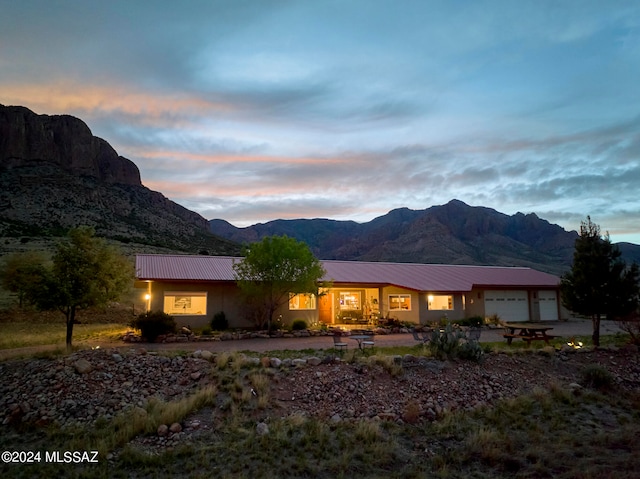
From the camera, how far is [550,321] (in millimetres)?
31641

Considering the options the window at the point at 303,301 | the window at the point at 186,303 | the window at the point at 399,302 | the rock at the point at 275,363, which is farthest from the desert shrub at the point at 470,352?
the window at the point at 399,302

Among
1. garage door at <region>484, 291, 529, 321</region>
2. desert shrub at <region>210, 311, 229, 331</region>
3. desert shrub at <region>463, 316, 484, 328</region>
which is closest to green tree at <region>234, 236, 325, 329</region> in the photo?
desert shrub at <region>210, 311, 229, 331</region>

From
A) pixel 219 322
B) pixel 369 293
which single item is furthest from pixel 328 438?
pixel 369 293

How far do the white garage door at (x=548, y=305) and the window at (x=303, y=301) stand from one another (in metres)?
17.0

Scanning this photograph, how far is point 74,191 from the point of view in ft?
201

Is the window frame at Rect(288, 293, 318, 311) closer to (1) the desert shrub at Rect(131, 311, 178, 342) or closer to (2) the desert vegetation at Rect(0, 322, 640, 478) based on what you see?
(1) the desert shrub at Rect(131, 311, 178, 342)

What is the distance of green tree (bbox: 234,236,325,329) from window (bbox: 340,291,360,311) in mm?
5994

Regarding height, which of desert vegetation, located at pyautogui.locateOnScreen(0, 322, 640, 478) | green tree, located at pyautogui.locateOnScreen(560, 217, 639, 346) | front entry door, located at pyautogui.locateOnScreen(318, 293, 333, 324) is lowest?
desert vegetation, located at pyautogui.locateOnScreen(0, 322, 640, 478)

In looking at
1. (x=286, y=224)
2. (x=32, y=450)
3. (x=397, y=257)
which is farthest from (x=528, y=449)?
(x=286, y=224)

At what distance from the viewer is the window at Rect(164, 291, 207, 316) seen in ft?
76.8

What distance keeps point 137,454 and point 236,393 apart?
2716mm

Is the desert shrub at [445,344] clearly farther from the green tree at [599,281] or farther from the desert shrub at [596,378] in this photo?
the green tree at [599,281]

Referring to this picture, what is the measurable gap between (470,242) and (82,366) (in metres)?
84.3

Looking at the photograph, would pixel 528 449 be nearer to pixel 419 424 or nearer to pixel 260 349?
pixel 419 424
